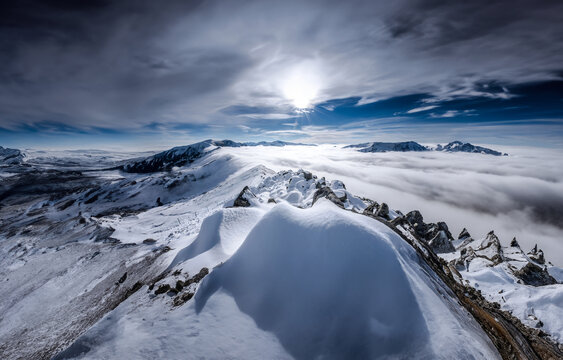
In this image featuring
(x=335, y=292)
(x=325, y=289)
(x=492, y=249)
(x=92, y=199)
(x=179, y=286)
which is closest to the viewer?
(x=335, y=292)

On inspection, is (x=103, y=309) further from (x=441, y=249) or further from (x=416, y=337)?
(x=441, y=249)

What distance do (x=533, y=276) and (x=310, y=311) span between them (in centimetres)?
3342

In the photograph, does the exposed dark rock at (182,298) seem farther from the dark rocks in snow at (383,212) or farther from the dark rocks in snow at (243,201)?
the dark rocks in snow at (383,212)

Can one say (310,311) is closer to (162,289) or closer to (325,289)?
(325,289)

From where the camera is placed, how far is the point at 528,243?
156 metres

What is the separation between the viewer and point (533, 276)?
81.2 feet

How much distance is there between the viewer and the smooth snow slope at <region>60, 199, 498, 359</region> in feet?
24.1

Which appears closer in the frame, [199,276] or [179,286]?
[179,286]

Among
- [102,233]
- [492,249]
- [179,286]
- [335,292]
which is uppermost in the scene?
[335,292]

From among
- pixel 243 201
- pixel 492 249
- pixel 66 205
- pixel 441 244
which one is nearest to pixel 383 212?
pixel 441 244

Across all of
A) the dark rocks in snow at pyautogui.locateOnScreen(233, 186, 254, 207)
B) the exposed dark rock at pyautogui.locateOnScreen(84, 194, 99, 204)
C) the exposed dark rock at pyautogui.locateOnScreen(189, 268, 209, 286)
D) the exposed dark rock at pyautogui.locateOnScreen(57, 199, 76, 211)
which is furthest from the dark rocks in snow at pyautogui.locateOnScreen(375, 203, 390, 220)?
the exposed dark rock at pyautogui.locateOnScreen(57, 199, 76, 211)

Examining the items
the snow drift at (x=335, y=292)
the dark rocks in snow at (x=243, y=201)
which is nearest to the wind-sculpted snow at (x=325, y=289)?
the snow drift at (x=335, y=292)

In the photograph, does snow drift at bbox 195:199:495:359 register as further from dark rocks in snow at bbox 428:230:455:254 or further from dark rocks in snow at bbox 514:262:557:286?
dark rocks in snow at bbox 428:230:455:254

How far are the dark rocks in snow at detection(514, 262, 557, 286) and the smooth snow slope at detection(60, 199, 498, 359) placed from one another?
84.1ft
